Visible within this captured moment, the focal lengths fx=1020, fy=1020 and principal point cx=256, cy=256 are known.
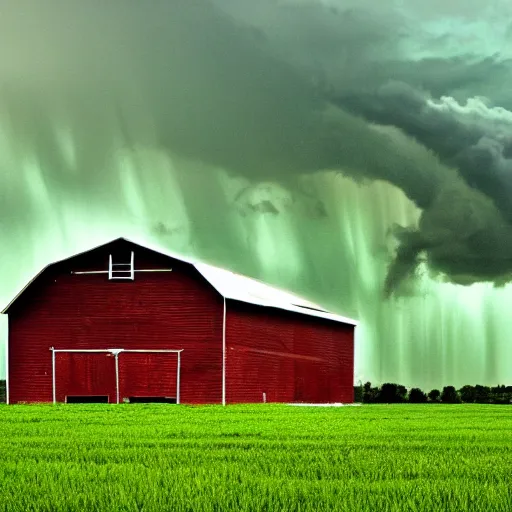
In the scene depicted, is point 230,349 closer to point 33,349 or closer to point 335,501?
point 33,349

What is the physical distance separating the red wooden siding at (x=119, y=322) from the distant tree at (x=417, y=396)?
2142 cm

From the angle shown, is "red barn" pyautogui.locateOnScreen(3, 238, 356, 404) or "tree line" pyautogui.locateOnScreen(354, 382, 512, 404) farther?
"tree line" pyautogui.locateOnScreen(354, 382, 512, 404)

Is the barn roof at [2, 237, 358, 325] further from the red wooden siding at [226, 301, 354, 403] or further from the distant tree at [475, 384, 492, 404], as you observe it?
the distant tree at [475, 384, 492, 404]

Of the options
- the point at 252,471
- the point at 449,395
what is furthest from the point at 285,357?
the point at 252,471

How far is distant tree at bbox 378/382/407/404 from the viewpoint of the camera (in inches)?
2261

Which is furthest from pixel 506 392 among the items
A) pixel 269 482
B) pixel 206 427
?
pixel 269 482

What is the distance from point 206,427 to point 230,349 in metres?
19.3

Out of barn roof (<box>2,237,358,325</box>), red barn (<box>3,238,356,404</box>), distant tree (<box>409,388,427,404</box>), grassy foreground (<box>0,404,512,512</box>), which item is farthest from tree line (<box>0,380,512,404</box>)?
grassy foreground (<box>0,404,512,512</box>)

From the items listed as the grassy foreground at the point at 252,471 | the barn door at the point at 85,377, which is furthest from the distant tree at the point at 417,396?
the grassy foreground at the point at 252,471

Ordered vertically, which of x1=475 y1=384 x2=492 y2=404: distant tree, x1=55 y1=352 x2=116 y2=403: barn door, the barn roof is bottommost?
x1=475 y1=384 x2=492 y2=404: distant tree

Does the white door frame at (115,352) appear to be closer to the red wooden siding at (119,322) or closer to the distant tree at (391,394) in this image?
the red wooden siding at (119,322)

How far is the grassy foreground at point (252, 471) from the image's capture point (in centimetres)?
754

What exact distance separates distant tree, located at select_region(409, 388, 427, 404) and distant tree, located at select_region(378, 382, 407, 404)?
0.67 meters

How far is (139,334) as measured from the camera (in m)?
39.3
